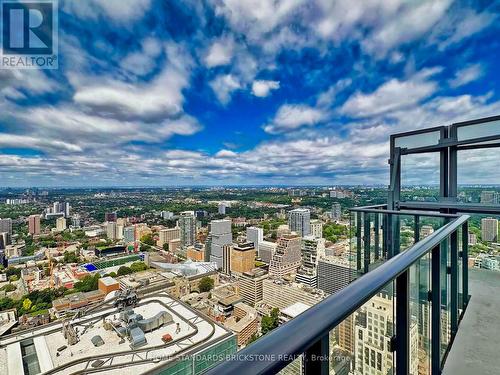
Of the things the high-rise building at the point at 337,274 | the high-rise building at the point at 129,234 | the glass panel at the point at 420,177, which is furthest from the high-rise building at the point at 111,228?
the glass panel at the point at 420,177

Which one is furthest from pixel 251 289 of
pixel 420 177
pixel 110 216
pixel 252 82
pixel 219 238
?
pixel 252 82

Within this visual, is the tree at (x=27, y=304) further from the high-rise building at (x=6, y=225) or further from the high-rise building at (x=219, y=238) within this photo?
the high-rise building at (x=219, y=238)

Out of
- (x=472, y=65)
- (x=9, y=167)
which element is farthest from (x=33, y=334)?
(x=472, y=65)

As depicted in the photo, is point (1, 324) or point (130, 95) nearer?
point (1, 324)

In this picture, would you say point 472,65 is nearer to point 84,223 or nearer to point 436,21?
point 436,21

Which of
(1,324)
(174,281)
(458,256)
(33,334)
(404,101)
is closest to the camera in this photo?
(458,256)

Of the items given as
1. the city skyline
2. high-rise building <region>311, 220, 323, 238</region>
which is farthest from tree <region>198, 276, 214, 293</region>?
high-rise building <region>311, 220, 323, 238</region>

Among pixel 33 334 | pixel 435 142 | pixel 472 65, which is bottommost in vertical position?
pixel 33 334
